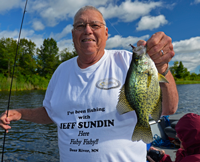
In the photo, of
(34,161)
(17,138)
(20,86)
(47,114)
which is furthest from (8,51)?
(47,114)

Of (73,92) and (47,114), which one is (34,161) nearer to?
(47,114)

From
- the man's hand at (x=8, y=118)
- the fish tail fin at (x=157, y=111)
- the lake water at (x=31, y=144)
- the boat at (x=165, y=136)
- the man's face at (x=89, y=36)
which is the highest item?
the man's face at (x=89, y=36)

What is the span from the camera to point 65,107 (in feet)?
6.27

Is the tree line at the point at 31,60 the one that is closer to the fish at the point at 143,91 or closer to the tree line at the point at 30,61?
the tree line at the point at 30,61

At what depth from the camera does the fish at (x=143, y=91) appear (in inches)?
49.8

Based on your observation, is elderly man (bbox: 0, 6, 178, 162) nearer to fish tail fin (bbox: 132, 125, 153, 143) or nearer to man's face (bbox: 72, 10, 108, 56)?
man's face (bbox: 72, 10, 108, 56)

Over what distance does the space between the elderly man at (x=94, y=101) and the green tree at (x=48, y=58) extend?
46.6 m

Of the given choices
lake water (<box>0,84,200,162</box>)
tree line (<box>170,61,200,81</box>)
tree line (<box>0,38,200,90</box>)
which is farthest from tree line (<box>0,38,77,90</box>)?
tree line (<box>170,61,200,81</box>)

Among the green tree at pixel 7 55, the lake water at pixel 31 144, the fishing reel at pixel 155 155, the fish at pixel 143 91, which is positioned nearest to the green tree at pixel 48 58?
the green tree at pixel 7 55

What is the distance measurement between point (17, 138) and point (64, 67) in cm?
901

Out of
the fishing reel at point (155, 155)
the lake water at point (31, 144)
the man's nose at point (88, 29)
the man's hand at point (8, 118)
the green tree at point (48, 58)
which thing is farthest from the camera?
the green tree at point (48, 58)

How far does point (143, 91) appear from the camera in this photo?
4.29 ft

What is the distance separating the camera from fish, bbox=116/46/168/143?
1266 millimetres

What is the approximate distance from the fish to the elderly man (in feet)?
0.48
